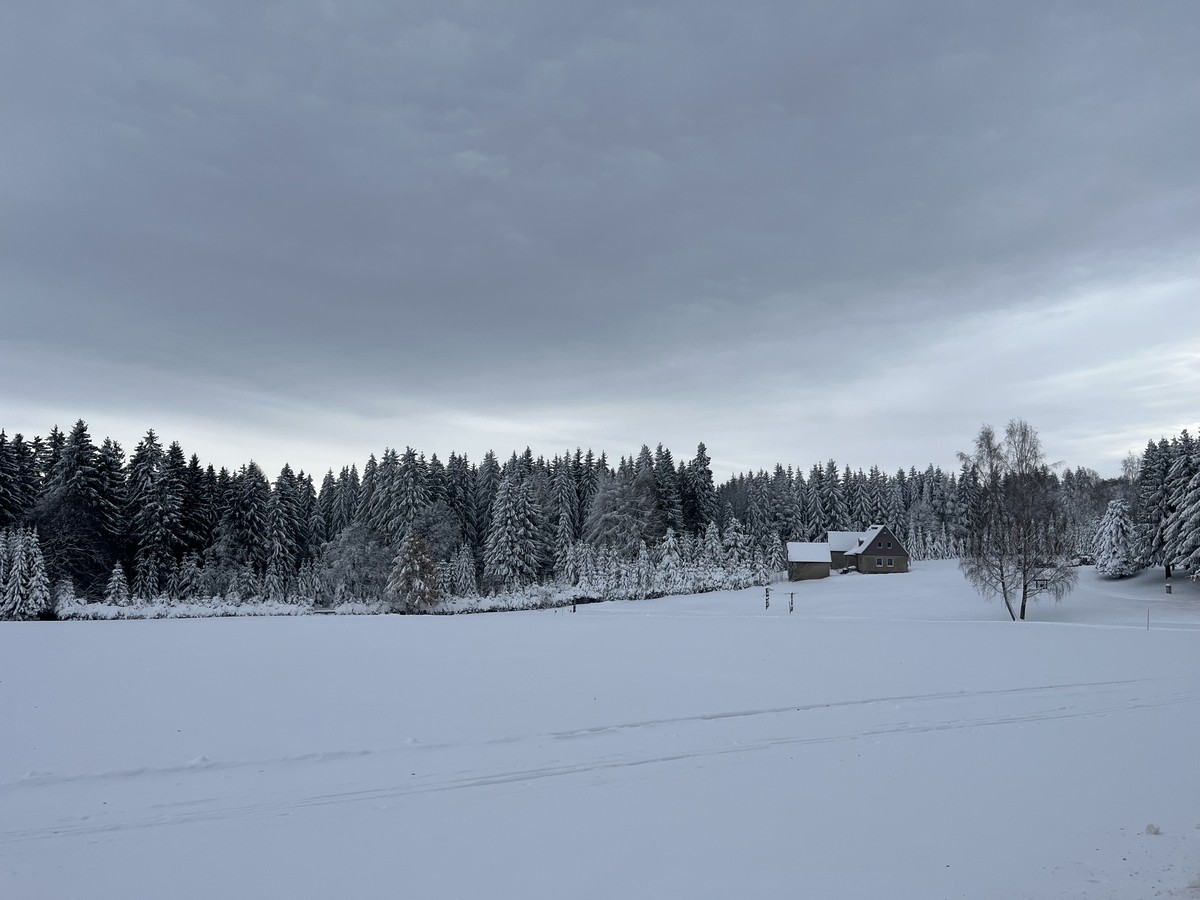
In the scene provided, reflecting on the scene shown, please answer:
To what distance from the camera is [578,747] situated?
10492 millimetres

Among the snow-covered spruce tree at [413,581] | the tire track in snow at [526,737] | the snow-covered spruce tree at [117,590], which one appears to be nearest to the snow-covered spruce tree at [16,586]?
the snow-covered spruce tree at [117,590]

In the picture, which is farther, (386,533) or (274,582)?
(386,533)

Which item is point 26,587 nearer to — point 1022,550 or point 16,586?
point 16,586

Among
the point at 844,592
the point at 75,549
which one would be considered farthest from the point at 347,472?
the point at 844,592

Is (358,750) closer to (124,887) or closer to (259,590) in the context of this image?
(124,887)

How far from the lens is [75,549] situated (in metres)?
44.0

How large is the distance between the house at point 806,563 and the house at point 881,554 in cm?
607

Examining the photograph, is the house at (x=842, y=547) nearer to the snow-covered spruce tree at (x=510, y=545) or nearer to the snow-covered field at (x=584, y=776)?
the snow-covered spruce tree at (x=510, y=545)

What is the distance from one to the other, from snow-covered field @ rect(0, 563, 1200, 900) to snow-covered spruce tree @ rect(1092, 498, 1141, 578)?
42091mm

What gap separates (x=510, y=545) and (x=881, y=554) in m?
40.6

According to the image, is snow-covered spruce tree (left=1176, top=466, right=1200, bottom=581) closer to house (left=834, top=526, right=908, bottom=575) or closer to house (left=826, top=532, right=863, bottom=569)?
house (left=834, top=526, right=908, bottom=575)

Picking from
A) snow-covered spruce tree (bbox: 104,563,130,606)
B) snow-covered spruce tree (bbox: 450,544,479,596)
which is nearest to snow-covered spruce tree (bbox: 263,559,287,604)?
snow-covered spruce tree (bbox: 104,563,130,606)

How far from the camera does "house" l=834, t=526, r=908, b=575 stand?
7469cm

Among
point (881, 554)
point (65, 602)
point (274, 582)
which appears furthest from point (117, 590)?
point (881, 554)
